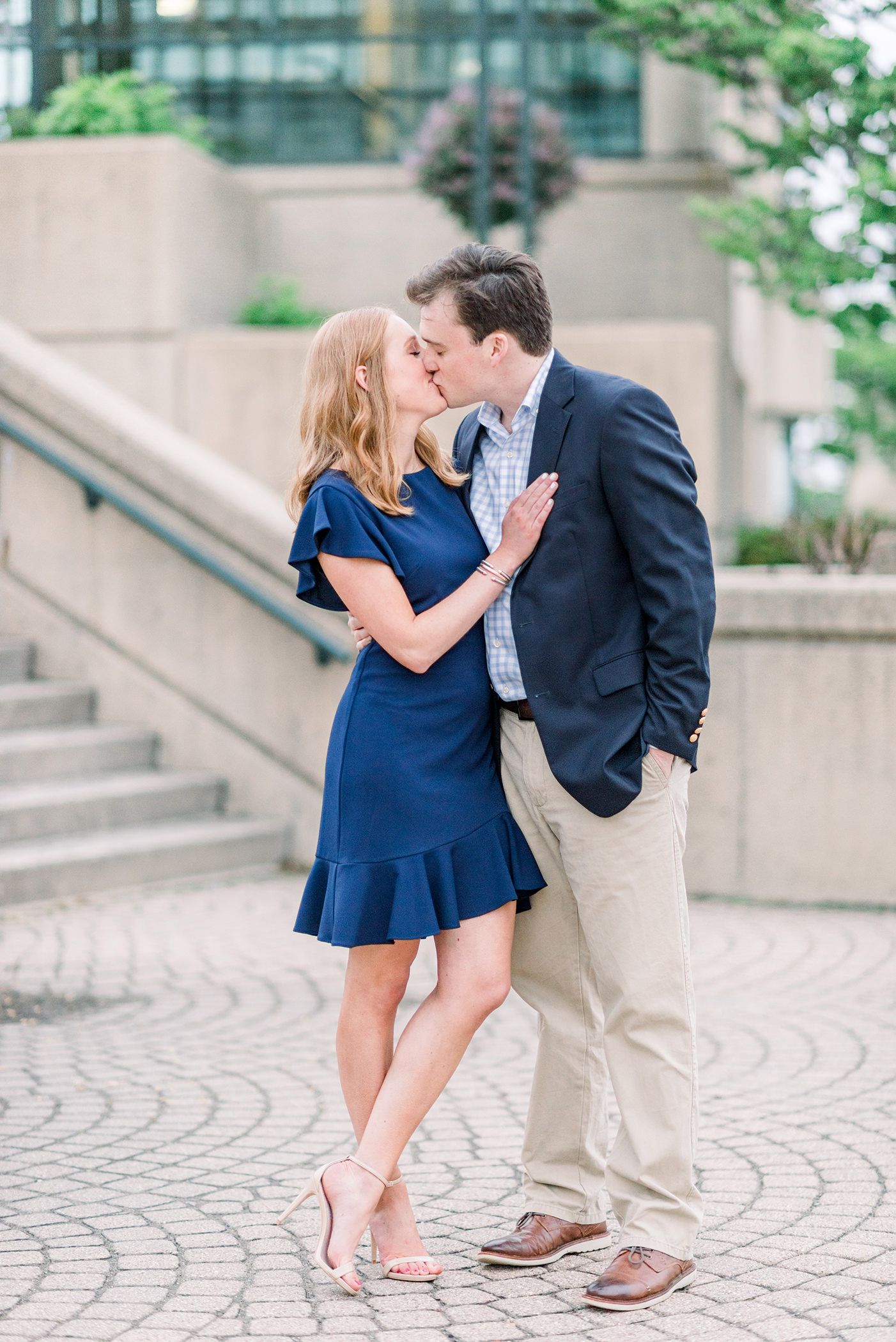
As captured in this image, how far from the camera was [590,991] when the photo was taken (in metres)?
3.43

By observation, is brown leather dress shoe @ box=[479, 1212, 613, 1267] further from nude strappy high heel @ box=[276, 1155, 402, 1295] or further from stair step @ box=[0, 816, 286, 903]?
stair step @ box=[0, 816, 286, 903]

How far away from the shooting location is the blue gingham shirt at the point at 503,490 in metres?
3.29

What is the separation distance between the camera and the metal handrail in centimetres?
748

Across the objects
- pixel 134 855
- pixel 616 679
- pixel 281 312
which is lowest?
pixel 134 855

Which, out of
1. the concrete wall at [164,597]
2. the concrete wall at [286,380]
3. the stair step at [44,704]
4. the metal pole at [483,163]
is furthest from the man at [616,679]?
the metal pole at [483,163]

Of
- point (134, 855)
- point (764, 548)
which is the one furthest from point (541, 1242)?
point (764, 548)

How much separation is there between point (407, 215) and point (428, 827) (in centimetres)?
1153

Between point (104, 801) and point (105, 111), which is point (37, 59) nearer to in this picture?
point (105, 111)

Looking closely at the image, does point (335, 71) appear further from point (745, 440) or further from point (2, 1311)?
point (2, 1311)

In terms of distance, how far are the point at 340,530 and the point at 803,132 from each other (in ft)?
30.8

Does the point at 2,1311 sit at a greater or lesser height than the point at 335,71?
lesser

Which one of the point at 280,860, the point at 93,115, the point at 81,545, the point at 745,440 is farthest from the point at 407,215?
the point at 280,860

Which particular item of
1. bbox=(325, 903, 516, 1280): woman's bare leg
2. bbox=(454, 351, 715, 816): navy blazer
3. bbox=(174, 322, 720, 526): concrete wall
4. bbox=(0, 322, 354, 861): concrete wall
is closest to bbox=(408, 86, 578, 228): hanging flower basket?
bbox=(174, 322, 720, 526): concrete wall

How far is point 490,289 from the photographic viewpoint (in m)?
3.15
